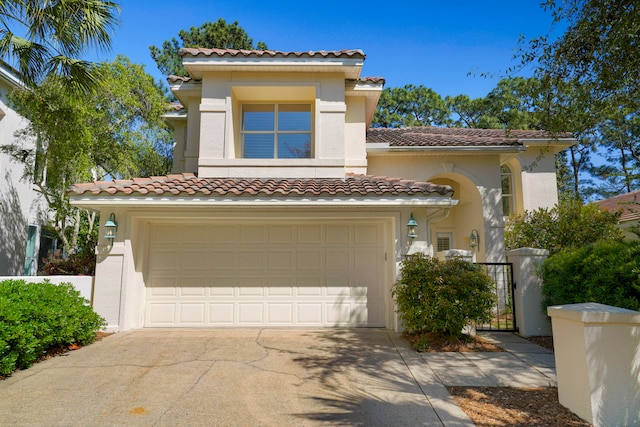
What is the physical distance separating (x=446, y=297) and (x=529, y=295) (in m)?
2.41

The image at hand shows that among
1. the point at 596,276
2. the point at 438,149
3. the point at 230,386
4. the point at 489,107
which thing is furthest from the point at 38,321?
the point at 489,107

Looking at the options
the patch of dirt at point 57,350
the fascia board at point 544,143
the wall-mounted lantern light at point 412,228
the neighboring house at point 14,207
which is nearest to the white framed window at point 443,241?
the fascia board at point 544,143

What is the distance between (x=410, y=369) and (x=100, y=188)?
7274 mm

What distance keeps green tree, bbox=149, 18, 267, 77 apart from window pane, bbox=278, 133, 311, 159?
616 inches

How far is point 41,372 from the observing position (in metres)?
5.82

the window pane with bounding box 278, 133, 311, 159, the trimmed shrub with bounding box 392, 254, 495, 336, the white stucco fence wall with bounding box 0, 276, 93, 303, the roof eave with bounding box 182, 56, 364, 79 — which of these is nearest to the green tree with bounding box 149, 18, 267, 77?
the roof eave with bounding box 182, 56, 364, 79

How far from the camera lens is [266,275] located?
9289 mm

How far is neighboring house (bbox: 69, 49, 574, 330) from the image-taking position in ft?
28.0

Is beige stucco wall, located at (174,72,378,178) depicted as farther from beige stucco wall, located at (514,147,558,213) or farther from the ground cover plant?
beige stucco wall, located at (514,147,558,213)

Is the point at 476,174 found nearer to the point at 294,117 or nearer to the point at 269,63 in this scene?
the point at 294,117

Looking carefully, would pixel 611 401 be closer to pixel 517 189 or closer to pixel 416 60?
pixel 416 60

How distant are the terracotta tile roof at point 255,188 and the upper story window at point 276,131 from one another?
1.66 metres

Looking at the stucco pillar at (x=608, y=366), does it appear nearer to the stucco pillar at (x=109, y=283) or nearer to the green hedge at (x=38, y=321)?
the green hedge at (x=38, y=321)

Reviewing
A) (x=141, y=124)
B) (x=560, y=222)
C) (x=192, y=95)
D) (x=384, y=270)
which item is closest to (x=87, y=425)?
(x=384, y=270)
